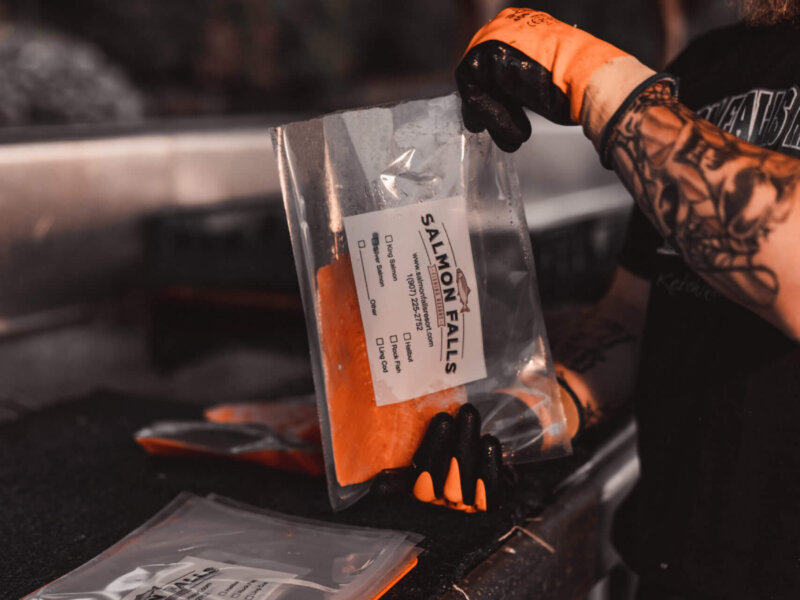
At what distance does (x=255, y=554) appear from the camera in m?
0.51

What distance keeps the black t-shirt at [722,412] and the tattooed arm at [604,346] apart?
42mm

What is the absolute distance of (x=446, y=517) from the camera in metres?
0.60

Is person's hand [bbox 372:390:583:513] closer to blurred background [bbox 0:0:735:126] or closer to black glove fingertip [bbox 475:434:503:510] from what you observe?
black glove fingertip [bbox 475:434:503:510]

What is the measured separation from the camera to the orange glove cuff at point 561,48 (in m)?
0.51

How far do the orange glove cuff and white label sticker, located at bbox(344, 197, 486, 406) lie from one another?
122 mm

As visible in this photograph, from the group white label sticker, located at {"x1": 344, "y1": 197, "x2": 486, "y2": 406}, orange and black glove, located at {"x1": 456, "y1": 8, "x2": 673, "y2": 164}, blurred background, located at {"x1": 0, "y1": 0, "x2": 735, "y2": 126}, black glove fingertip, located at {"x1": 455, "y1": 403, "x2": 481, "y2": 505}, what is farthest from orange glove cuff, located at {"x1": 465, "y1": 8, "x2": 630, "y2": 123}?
blurred background, located at {"x1": 0, "y1": 0, "x2": 735, "y2": 126}

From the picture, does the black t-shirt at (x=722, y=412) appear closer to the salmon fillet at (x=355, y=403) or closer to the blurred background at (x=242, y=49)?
the salmon fillet at (x=355, y=403)

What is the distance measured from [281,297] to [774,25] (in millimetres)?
1278

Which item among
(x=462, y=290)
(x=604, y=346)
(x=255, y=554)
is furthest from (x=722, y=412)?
(x=255, y=554)

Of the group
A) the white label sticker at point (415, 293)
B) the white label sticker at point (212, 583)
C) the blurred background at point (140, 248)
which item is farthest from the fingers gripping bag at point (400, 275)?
the blurred background at point (140, 248)

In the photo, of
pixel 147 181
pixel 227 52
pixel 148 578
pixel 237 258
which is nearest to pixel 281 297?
pixel 237 258

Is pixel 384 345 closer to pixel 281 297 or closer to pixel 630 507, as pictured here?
pixel 630 507

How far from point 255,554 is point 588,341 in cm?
42

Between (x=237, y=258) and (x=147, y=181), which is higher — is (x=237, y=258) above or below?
below
